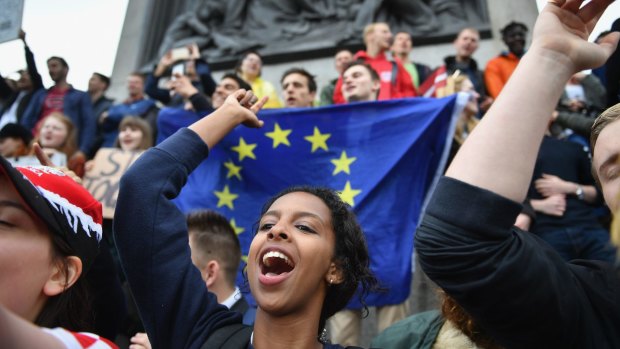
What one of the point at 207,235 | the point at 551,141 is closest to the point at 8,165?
the point at 207,235

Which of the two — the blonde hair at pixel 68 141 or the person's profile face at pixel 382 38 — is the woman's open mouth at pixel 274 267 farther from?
the person's profile face at pixel 382 38

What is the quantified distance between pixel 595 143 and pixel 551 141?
3.09 m

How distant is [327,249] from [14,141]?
4493 millimetres

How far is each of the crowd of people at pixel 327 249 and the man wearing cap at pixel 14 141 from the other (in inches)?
115

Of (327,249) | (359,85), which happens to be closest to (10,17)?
(327,249)

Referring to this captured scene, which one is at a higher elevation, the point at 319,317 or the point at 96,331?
the point at 319,317

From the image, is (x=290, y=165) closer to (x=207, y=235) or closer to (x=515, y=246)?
(x=207, y=235)

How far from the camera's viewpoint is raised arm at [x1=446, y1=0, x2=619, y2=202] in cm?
115

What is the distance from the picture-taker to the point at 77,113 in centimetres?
744

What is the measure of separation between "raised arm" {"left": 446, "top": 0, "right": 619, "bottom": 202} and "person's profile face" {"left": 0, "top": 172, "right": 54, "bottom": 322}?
0.99 metres

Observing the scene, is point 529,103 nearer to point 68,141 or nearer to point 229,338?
point 229,338

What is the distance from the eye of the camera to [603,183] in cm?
136

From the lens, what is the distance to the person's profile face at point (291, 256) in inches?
81.3

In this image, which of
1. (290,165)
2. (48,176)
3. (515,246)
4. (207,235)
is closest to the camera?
(515,246)
